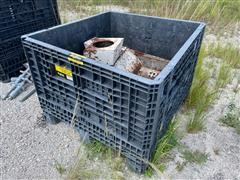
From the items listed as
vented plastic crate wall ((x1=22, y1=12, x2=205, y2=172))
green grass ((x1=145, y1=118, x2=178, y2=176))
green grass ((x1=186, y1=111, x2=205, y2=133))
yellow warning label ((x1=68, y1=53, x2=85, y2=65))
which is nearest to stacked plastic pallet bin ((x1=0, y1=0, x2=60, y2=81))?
vented plastic crate wall ((x1=22, y1=12, x2=205, y2=172))

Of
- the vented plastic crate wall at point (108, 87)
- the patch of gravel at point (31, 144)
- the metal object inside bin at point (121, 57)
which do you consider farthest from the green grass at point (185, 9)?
the patch of gravel at point (31, 144)

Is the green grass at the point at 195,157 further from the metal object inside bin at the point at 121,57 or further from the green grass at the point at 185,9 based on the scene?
the green grass at the point at 185,9

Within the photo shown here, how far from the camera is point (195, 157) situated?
1993 mm

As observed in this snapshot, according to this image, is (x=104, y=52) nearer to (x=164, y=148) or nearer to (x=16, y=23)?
(x=164, y=148)

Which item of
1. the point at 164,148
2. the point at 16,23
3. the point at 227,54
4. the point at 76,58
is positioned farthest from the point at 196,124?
the point at 16,23

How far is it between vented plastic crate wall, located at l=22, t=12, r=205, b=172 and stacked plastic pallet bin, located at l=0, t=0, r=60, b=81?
1.06 metres

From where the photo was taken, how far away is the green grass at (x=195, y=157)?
6.47 feet

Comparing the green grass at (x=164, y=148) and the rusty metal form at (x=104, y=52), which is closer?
the green grass at (x=164, y=148)

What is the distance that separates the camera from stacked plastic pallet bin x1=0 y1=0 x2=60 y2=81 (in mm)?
2744

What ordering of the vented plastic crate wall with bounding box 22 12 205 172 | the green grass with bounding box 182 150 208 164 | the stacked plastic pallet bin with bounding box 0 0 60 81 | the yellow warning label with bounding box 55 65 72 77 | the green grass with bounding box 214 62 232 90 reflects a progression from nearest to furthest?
the vented plastic crate wall with bounding box 22 12 205 172 < the yellow warning label with bounding box 55 65 72 77 < the green grass with bounding box 182 150 208 164 < the stacked plastic pallet bin with bounding box 0 0 60 81 < the green grass with bounding box 214 62 232 90

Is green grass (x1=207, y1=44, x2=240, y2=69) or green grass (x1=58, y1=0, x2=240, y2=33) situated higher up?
green grass (x1=58, y1=0, x2=240, y2=33)

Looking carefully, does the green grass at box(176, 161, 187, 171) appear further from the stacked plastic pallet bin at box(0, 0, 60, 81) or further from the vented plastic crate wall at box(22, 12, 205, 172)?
the stacked plastic pallet bin at box(0, 0, 60, 81)

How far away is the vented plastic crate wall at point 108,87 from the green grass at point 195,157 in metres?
0.36

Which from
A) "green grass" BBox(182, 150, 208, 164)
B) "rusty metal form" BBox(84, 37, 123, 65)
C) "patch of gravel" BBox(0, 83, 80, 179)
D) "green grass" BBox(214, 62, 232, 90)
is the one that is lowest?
"green grass" BBox(182, 150, 208, 164)
